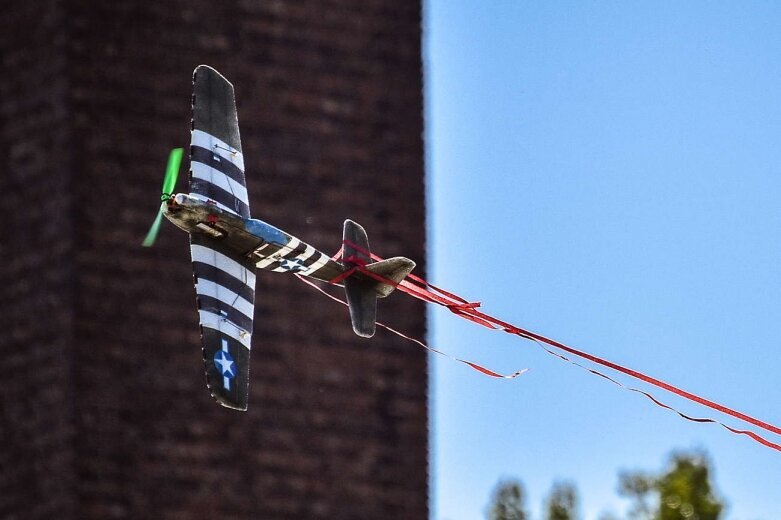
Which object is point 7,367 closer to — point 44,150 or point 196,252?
point 44,150

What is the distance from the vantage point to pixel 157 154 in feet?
83.7

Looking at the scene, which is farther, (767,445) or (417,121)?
(417,121)

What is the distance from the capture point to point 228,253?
19.7 meters

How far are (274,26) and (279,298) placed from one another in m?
2.61

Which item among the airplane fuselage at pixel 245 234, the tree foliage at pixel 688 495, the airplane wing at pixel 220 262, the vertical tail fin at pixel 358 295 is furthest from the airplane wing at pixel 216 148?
the tree foliage at pixel 688 495

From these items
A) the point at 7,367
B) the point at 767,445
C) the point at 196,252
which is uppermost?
the point at 7,367

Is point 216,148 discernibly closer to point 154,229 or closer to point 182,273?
point 154,229

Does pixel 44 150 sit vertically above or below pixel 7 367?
above

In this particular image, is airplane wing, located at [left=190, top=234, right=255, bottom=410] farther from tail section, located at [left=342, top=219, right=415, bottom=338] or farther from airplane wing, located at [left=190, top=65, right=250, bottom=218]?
tail section, located at [left=342, top=219, right=415, bottom=338]

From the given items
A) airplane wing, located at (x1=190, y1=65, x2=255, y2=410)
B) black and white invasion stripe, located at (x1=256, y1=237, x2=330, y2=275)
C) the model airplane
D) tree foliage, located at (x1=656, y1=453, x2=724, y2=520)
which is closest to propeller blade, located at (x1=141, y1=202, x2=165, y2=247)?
the model airplane

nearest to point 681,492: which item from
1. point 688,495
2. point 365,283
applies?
point 688,495

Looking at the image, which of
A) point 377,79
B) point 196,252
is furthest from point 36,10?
point 196,252

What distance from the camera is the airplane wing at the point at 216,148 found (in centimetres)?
1992

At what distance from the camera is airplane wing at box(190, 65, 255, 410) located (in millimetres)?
19094
